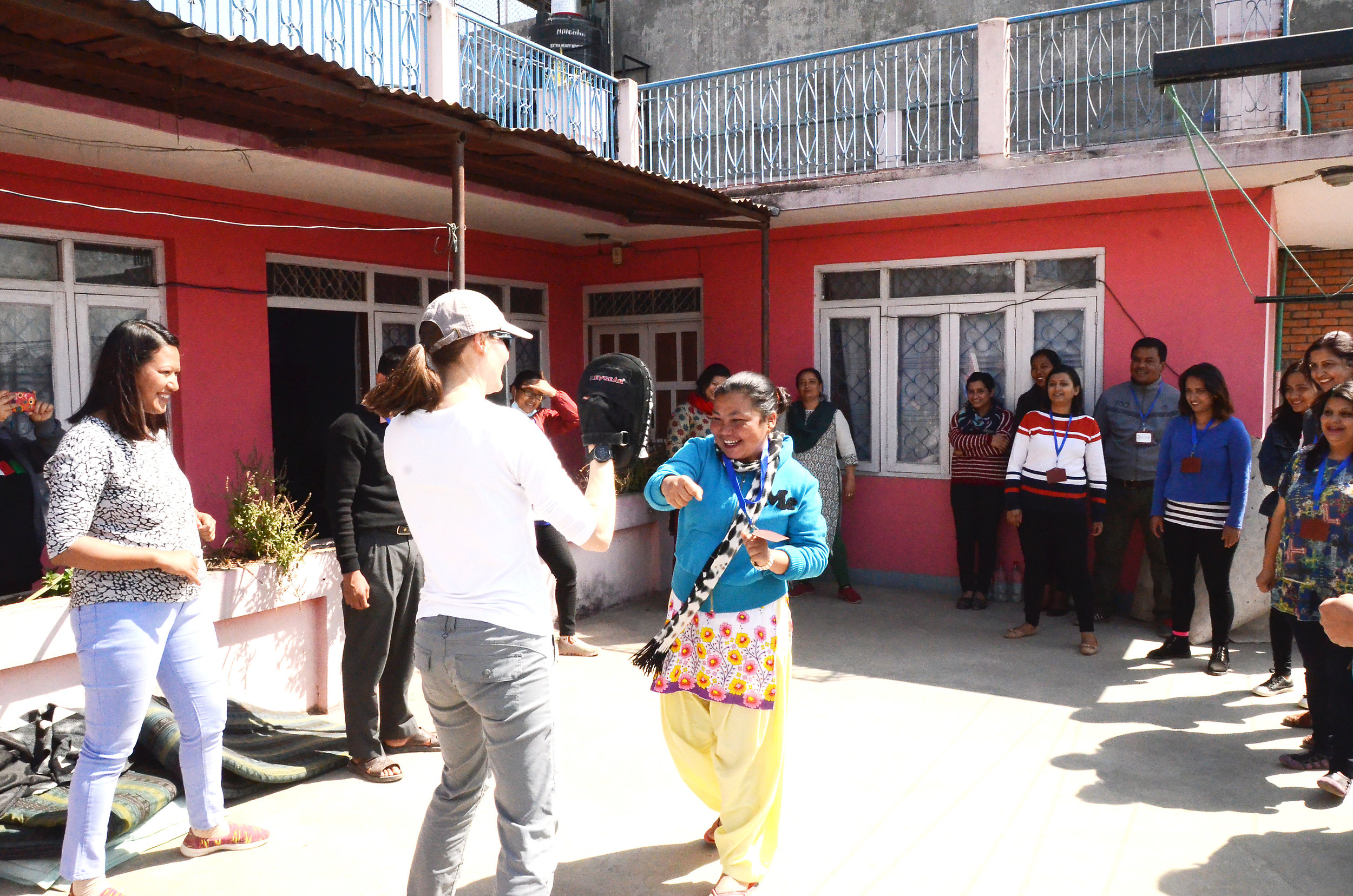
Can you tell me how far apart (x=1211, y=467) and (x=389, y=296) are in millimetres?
5883

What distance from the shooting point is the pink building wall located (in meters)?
6.15

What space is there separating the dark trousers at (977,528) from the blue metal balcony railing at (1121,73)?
2.44 m

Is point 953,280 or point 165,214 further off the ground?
point 165,214

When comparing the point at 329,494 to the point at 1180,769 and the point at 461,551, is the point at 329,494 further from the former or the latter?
the point at 1180,769

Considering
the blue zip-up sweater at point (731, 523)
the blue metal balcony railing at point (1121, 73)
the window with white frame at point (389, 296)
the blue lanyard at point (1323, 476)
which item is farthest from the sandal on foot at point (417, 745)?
the blue metal balcony railing at point (1121, 73)

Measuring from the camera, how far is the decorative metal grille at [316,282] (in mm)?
6879

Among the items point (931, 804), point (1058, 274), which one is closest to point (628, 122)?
point (1058, 274)

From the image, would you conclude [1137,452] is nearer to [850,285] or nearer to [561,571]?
[850,285]

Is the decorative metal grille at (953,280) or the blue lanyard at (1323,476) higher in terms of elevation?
the decorative metal grille at (953,280)

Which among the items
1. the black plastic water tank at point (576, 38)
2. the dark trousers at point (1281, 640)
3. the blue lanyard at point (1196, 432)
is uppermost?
the black plastic water tank at point (576, 38)

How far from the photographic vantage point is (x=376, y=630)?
153 inches

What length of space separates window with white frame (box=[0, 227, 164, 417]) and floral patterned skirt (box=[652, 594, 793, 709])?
4.70m

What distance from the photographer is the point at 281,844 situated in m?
3.35

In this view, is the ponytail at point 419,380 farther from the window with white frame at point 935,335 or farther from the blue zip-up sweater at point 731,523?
the window with white frame at point 935,335
